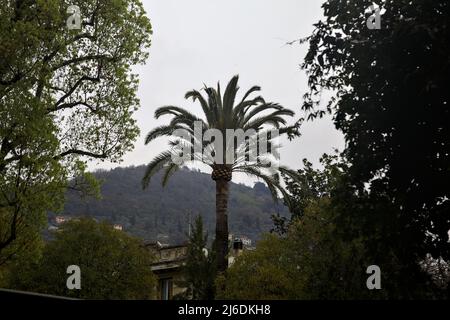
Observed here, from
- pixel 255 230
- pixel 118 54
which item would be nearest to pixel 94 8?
pixel 118 54

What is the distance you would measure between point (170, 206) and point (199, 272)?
123m

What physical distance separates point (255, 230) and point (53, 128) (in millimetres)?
113260

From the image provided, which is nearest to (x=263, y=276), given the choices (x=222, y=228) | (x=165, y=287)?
(x=222, y=228)

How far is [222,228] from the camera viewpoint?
24.9 meters

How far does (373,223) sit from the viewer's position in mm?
11164

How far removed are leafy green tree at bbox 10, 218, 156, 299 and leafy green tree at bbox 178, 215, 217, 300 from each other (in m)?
6.95

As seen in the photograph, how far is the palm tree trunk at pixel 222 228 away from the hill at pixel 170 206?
96.6m

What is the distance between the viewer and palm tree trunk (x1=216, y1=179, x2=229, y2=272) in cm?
2488

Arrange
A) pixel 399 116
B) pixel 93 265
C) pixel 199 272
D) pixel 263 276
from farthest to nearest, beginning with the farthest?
1. pixel 93 265
2. pixel 199 272
3. pixel 263 276
4. pixel 399 116

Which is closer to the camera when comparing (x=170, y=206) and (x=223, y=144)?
(x=223, y=144)

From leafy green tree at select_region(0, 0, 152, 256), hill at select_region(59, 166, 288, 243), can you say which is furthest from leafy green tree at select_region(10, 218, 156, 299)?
hill at select_region(59, 166, 288, 243)

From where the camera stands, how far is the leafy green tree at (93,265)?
32.6 meters

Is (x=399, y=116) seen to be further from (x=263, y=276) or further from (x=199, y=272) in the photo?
(x=199, y=272)
